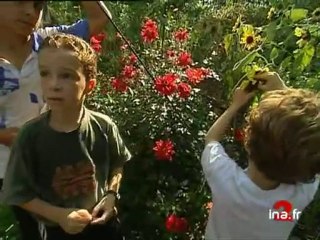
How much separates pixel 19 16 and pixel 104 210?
0.71m

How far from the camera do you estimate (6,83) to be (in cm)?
275

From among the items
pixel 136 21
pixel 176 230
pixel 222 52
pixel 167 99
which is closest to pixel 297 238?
pixel 176 230

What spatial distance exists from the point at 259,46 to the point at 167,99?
0.45m

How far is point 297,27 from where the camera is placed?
2.99m

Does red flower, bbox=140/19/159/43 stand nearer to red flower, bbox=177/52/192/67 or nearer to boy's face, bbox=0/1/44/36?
red flower, bbox=177/52/192/67

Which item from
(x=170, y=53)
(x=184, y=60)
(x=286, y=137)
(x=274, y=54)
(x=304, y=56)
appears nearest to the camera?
(x=286, y=137)

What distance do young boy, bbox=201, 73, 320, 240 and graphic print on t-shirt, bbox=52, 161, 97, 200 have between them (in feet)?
1.17

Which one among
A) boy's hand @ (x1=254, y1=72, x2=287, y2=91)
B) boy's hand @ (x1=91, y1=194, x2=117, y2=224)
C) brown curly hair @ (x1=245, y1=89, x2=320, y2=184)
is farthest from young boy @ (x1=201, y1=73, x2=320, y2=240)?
boy's hand @ (x1=91, y1=194, x2=117, y2=224)

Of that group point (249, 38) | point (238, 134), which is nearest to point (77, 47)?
point (249, 38)

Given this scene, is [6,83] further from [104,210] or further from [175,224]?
[175,224]

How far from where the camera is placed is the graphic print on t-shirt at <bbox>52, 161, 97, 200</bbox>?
2.53 meters

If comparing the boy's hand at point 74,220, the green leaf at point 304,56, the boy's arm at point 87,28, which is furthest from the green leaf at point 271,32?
the boy's hand at point 74,220

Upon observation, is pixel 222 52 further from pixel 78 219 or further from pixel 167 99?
pixel 78 219

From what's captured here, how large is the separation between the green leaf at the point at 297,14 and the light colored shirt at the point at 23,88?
2.26ft
